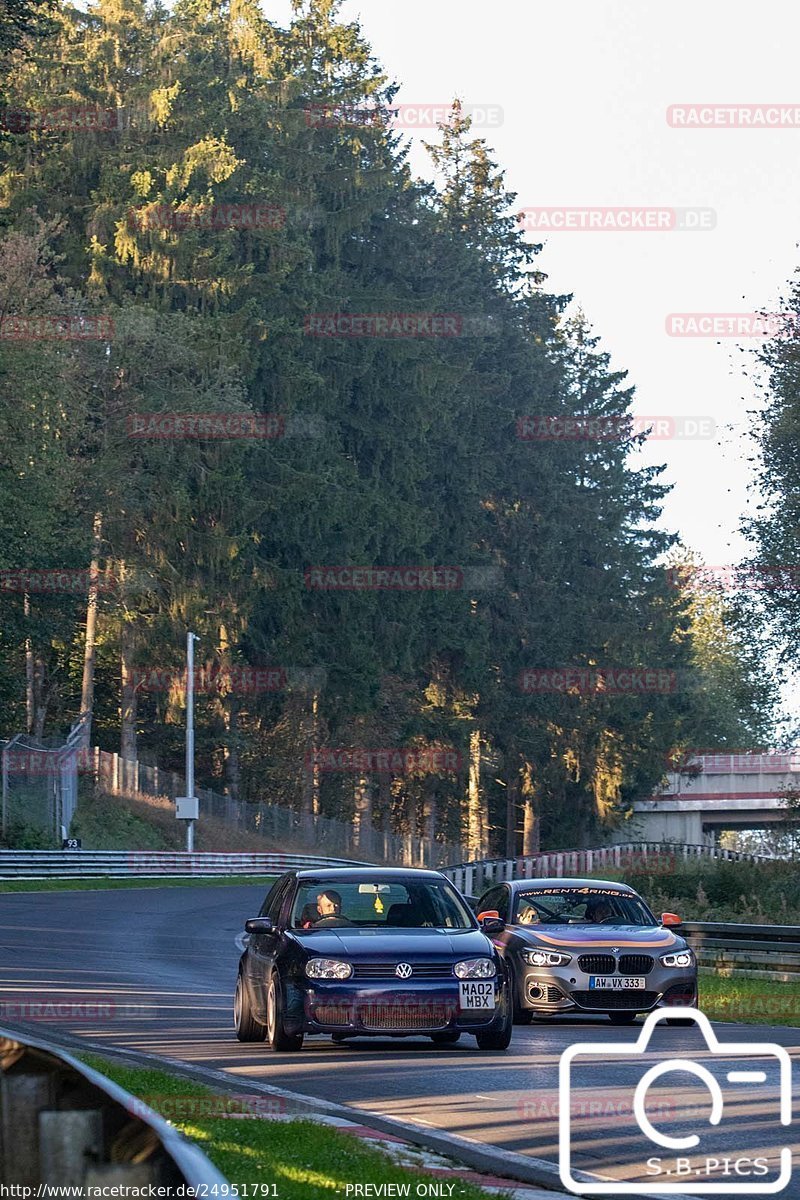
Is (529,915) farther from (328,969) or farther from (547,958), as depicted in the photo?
(328,969)

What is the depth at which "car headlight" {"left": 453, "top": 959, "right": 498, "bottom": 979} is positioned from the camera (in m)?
15.6

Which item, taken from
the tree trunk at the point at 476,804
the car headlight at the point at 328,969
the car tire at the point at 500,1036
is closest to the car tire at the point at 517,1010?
the car tire at the point at 500,1036

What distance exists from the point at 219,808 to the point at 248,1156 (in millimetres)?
60897

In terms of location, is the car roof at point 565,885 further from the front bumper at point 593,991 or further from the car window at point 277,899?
the car window at point 277,899

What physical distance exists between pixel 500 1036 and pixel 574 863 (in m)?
45.5

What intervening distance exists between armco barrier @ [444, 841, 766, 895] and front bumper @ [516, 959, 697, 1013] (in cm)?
2143

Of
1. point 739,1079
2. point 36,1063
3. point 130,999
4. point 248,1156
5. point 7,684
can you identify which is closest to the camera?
point 36,1063

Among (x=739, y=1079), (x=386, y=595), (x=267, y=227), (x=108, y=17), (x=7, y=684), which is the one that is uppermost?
(x=108, y=17)

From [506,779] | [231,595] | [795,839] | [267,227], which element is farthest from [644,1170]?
[506,779]

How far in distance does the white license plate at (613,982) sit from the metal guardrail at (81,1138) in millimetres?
12116

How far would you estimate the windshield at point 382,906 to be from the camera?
16.8 m

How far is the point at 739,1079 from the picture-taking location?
43.8 feet

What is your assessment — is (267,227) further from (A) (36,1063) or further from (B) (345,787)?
(A) (36,1063)

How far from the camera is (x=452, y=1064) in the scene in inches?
580
